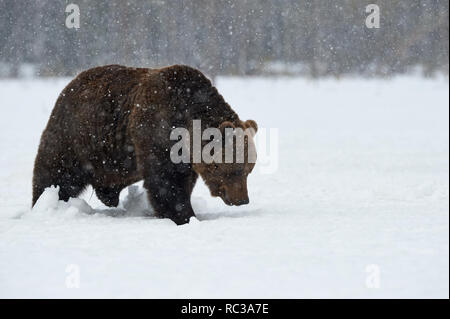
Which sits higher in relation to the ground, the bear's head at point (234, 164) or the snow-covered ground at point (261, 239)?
the bear's head at point (234, 164)

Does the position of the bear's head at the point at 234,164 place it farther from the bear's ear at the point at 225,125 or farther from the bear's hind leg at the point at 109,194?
the bear's hind leg at the point at 109,194

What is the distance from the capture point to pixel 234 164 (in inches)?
226

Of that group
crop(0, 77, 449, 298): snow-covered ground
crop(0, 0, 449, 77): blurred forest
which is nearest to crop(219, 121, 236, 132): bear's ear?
crop(0, 77, 449, 298): snow-covered ground

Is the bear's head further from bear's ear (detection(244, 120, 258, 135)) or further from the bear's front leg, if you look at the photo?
the bear's front leg

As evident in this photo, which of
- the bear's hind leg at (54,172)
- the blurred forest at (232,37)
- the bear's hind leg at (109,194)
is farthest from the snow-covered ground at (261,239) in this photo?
the blurred forest at (232,37)

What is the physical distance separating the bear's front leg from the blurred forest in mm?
13598

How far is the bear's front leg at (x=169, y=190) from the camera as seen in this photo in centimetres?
592

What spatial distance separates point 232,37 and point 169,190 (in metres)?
17.9

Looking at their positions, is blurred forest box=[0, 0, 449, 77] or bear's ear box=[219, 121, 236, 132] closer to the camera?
bear's ear box=[219, 121, 236, 132]

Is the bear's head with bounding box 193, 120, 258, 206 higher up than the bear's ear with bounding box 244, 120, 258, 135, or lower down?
lower down

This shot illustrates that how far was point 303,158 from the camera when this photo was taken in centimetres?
1152

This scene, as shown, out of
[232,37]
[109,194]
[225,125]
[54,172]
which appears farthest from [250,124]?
[232,37]

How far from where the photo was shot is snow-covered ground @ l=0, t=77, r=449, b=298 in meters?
3.60

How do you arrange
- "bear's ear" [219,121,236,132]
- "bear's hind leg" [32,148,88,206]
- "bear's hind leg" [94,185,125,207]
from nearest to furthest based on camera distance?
1. "bear's ear" [219,121,236,132]
2. "bear's hind leg" [32,148,88,206]
3. "bear's hind leg" [94,185,125,207]
